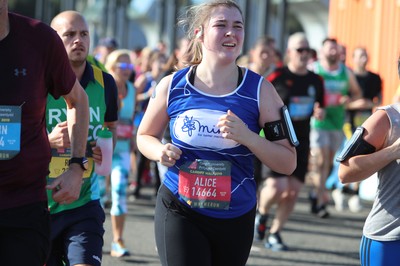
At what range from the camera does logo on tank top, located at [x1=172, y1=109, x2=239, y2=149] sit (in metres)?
4.50

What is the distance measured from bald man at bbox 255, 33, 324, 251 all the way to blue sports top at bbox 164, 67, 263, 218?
4.76 meters

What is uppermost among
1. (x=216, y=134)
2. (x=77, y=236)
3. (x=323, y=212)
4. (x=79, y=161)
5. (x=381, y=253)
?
(x=216, y=134)

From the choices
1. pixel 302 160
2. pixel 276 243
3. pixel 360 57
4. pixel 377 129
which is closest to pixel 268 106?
pixel 377 129

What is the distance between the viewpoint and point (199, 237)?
4.45 m

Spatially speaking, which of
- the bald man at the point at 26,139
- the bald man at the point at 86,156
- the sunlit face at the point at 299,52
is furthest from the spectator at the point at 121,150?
the bald man at the point at 26,139

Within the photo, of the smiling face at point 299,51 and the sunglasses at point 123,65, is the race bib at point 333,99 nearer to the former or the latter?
the smiling face at point 299,51

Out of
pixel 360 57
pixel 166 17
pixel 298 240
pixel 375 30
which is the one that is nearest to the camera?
pixel 298 240

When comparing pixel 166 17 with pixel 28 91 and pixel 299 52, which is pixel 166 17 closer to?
pixel 299 52

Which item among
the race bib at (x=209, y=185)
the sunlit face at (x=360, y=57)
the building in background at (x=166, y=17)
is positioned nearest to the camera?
the race bib at (x=209, y=185)

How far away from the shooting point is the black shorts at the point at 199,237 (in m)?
4.43

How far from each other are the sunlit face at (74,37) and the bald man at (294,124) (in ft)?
13.3

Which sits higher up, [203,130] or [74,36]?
[74,36]

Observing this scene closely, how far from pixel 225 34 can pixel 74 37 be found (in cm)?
137

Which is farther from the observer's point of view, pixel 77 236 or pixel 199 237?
pixel 77 236
